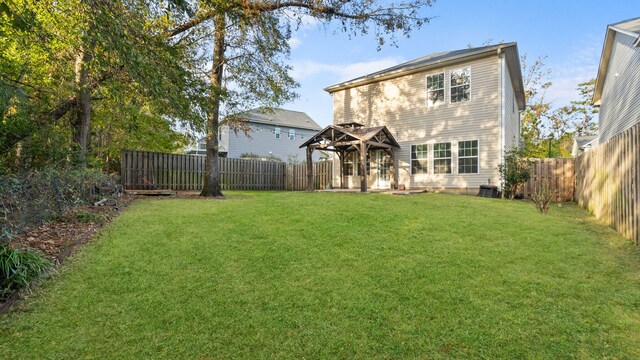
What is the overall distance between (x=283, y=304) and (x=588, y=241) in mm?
5209

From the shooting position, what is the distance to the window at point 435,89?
14727mm

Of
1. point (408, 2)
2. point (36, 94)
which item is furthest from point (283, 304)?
point (408, 2)

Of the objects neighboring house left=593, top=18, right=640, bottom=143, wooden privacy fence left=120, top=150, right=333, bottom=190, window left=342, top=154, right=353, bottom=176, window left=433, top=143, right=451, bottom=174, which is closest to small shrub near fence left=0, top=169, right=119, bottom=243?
wooden privacy fence left=120, top=150, right=333, bottom=190

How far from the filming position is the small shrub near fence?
437cm

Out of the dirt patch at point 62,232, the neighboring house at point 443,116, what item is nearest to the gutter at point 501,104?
the neighboring house at point 443,116

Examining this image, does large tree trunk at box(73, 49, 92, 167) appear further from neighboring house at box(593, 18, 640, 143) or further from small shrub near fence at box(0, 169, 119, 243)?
neighboring house at box(593, 18, 640, 143)

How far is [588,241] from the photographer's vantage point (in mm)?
5379

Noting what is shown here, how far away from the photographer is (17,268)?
358 centimetres

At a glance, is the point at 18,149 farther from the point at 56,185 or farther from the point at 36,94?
the point at 56,185

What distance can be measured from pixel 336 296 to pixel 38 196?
514cm

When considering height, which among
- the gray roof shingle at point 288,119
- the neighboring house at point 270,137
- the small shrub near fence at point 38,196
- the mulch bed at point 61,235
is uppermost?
the gray roof shingle at point 288,119

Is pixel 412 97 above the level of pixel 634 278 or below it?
above

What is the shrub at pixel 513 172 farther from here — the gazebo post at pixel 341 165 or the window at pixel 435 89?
the gazebo post at pixel 341 165

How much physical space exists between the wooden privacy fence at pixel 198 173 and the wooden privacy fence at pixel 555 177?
383 inches
